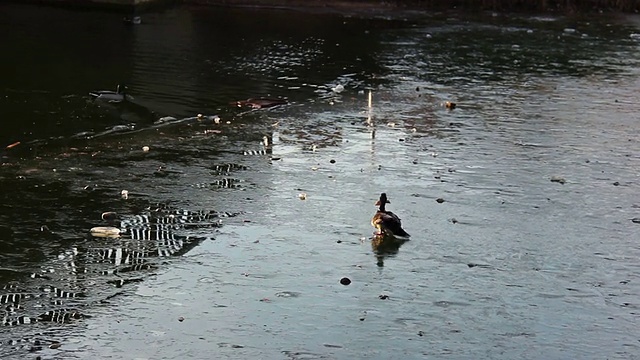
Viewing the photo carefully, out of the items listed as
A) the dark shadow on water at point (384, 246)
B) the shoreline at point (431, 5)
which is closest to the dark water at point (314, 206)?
the dark shadow on water at point (384, 246)

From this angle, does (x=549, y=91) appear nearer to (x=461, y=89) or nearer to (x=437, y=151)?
(x=461, y=89)

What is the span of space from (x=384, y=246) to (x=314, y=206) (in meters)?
1.34

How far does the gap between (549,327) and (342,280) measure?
167cm

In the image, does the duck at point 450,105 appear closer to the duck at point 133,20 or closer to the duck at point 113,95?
the duck at point 113,95

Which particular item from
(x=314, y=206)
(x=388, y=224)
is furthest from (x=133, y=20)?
(x=388, y=224)

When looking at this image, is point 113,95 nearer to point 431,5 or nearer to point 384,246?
point 384,246

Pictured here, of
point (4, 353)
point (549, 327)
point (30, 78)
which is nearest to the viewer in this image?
point (4, 353)

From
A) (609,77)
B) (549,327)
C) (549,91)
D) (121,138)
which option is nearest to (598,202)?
(549,327)

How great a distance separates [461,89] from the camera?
17750 mm

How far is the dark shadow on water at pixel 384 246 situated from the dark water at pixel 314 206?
0.04m

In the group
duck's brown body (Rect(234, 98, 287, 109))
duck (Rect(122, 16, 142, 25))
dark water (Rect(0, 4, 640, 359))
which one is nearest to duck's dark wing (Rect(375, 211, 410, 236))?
dark water (Rect(0, 4, 640, 359))

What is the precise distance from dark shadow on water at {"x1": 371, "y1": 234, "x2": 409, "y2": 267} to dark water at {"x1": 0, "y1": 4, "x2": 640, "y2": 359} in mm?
38

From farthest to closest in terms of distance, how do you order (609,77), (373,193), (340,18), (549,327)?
(340,18)
(609,77)
(373,193)
(549,327)

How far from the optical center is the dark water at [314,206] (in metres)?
7.61
